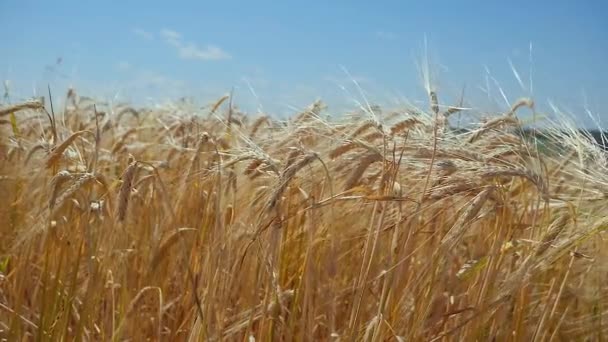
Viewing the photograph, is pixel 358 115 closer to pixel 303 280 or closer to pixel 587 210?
pixel 303 280

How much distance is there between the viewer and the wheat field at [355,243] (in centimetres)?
A: 132

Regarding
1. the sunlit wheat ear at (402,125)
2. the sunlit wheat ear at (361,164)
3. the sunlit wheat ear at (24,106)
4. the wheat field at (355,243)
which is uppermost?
the sunlit wheat ear at (402,125)

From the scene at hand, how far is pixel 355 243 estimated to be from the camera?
183 cm

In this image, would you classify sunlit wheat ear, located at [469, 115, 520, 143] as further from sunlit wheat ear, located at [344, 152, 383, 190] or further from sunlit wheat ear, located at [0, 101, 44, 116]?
sunlit wheat ear, located at [0, 101, 44, 116]

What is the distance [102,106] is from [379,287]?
14.4 feet

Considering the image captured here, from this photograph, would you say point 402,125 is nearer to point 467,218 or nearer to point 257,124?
point 467,218

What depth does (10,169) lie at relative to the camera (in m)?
2.46

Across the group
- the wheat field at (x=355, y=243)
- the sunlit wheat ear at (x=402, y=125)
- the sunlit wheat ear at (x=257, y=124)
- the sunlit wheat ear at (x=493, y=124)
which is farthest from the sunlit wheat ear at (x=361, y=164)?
the sunlit wheat ear at (x=257, y=124)

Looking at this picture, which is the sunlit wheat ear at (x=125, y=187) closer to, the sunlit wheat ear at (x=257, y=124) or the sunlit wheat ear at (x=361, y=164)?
the sunlit wheat ear at (x=361, y=164)

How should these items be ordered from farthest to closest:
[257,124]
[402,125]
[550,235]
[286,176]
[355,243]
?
[257,124] < [355,243] < [402,125] < [550,235] < [286,176]

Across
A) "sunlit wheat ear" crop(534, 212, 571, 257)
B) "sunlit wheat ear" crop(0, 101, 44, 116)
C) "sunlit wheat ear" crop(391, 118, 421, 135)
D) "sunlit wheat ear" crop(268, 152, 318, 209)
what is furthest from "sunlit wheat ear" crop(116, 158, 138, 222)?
"sunlit wheat ear" crop(534, 212, 571, 257)

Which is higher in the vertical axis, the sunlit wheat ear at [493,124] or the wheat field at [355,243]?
the sunlit wheat ear at [493,124]

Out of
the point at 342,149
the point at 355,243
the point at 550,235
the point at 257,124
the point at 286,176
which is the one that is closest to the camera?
the point at 286,176

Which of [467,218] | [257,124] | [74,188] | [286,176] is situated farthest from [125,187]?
[257,124]
